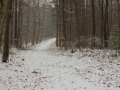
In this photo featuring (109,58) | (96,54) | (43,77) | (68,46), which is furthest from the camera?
(68,46)

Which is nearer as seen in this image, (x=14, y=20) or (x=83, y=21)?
(x=83, y=21)

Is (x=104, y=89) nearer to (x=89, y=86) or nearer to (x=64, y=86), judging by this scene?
(x=89, y=86)

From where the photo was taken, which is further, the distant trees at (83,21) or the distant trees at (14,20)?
the distant trees at (83,21)

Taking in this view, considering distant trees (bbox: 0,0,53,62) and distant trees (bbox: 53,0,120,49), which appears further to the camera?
distant trees (bbox: 53,0,120,49)

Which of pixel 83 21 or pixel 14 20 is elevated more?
pixel 14 20

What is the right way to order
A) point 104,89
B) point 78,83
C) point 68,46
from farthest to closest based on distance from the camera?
point 68,46, point 78,83, point 104,89

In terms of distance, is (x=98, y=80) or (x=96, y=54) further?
(x=96, y=54)

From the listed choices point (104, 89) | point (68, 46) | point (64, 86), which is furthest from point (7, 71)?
point (68, 46)

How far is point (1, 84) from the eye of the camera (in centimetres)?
811

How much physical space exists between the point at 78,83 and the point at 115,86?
1.99 metres

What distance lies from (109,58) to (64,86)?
6839mm

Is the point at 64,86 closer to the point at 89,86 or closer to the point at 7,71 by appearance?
the point at 89,86

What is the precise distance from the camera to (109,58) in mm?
13555

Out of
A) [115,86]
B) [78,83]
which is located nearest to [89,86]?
[78,83]
